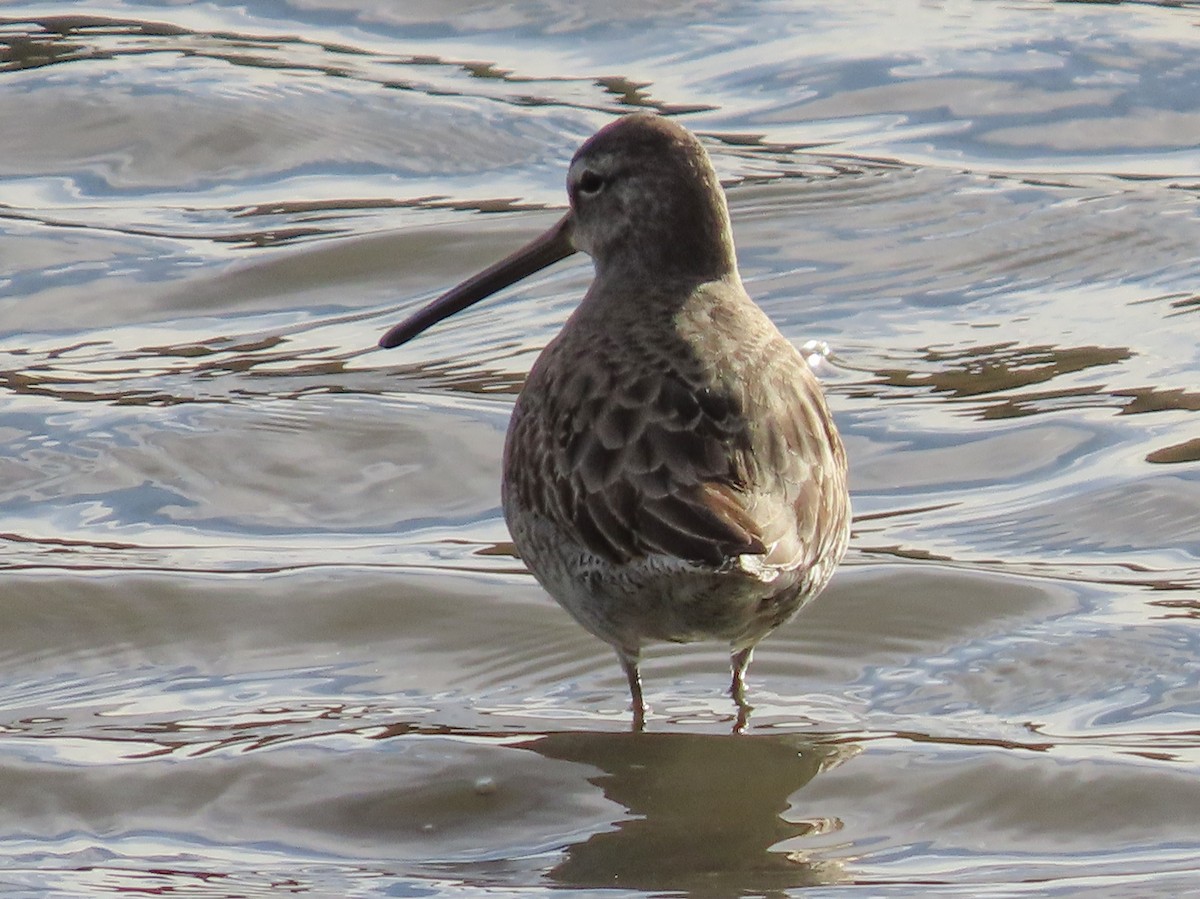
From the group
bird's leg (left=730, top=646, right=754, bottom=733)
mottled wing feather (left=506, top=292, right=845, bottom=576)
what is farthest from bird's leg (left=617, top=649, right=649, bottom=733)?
mottled wing feather (left=506, top=292, right=845, bottom=576)

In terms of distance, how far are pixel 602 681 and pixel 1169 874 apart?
2016 mm

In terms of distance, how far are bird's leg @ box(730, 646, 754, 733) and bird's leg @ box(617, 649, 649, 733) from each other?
0.26m

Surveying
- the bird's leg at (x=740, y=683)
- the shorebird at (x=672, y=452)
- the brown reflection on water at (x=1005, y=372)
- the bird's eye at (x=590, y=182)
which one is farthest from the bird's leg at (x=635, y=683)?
the brown reflection on water at (x=1005, y=372)

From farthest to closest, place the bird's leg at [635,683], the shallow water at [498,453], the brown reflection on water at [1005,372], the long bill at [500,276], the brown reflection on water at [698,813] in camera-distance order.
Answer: the brown reflection on water at [1005,372]
the long bill at [500,276]
the bird's leg at [635,683]
the shallow water at [498,453]
the brown reflection on water at [698,813]

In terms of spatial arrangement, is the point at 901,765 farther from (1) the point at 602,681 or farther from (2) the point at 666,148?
(2) the point at 666,148

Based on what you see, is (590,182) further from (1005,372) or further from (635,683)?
(1005,372)

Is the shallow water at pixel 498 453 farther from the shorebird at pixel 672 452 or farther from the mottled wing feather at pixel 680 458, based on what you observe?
the mottled wing feather at pixel 680 458

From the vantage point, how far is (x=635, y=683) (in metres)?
5.95

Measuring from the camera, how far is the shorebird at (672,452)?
5.32m

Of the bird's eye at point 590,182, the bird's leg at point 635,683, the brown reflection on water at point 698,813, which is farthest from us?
the bird's eye at point 590,182

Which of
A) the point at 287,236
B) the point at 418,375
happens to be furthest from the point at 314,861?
the point at 287,236

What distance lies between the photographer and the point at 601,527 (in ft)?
17.9

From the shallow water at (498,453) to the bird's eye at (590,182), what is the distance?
4.08 feet

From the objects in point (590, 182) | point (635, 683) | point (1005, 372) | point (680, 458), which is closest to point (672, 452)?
point (680, 458)
